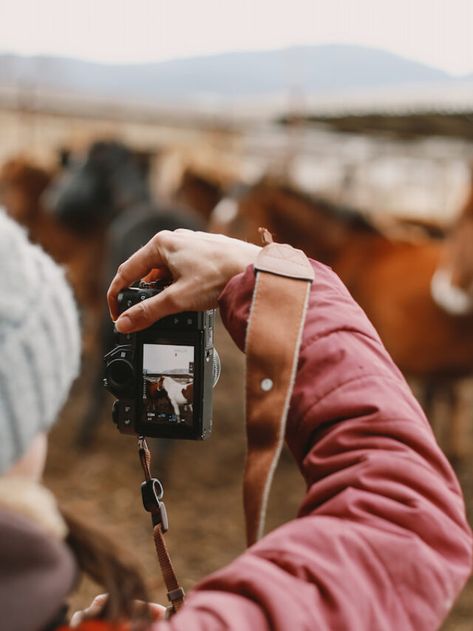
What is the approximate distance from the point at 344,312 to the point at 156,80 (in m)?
55.3

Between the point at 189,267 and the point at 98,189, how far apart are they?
3936mm

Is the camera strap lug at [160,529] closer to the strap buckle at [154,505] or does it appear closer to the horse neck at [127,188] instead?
the strap buckle at [154,505]

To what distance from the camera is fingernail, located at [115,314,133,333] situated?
0.70 m

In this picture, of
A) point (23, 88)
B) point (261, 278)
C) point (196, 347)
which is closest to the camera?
point (261, 278)

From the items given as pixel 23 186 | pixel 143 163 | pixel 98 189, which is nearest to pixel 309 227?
pixel 98 189

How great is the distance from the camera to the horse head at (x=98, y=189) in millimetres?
4340

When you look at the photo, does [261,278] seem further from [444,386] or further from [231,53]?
[231,53]

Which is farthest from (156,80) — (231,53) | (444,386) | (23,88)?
(444,386)

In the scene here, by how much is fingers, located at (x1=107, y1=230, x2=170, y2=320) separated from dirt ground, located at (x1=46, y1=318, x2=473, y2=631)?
171 cm

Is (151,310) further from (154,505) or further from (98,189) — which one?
(98,189)

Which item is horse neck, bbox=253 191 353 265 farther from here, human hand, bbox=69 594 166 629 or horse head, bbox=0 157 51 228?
human hand, bbox=69 594 166 629

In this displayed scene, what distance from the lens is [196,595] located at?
1.68 feet

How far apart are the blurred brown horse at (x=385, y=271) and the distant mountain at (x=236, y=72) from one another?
19.9 metres

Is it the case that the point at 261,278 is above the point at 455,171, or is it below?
above
